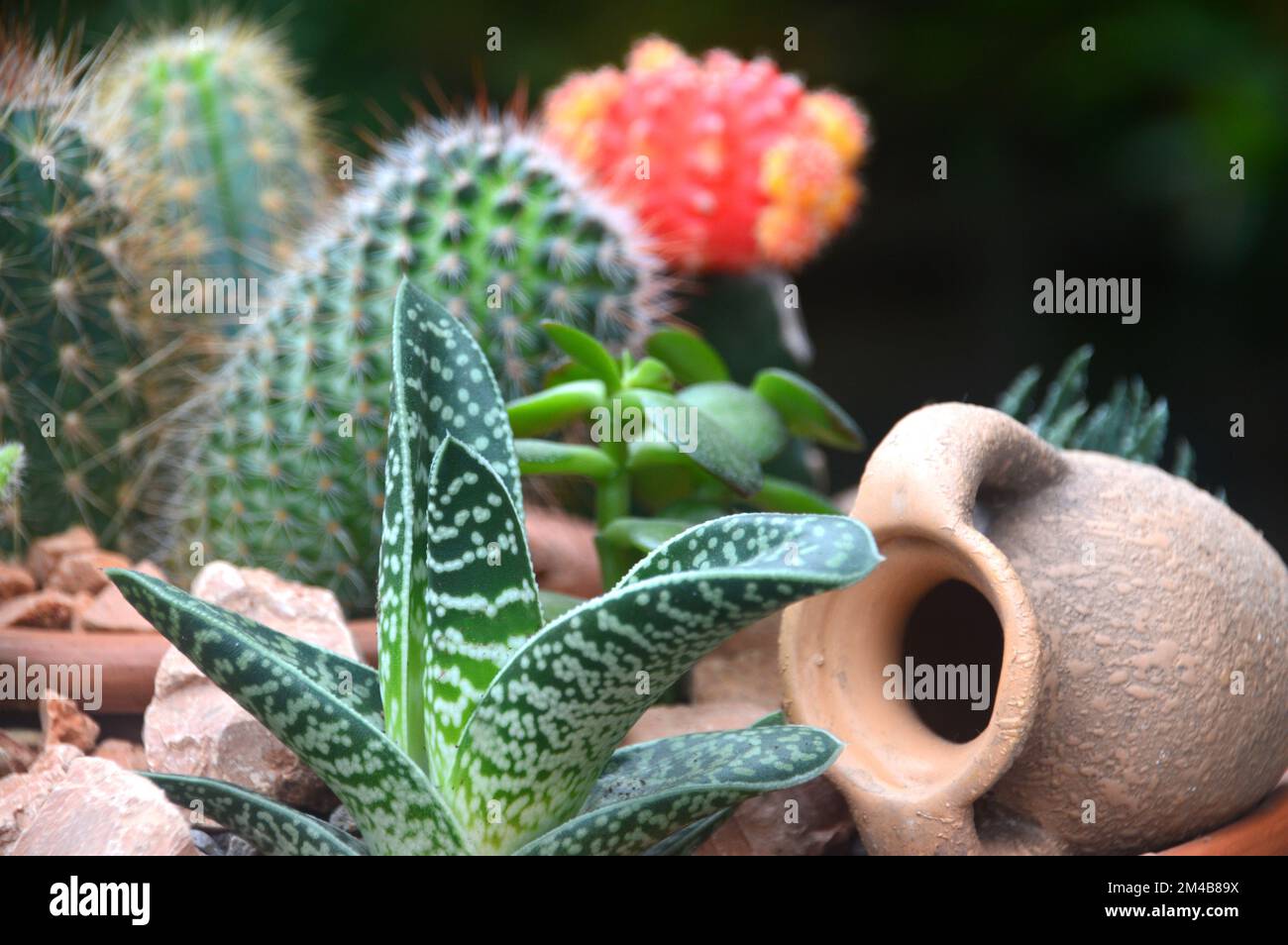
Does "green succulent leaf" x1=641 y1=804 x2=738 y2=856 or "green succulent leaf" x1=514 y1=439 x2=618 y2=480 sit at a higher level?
"green succulent leaf" x1=514 y1=439 x2=618 y2=480

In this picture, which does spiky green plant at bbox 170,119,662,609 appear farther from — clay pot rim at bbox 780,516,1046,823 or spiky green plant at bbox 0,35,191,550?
clay pot rim at bbox 780,516,1046,823

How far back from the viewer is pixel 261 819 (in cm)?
77

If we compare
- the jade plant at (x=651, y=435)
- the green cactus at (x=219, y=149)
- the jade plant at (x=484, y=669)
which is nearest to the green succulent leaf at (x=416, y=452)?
the jade plant at (x=484, y=669)

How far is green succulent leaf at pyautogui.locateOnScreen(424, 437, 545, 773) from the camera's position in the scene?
80cm

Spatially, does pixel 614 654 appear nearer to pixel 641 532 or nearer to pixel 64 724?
pixel 641 532

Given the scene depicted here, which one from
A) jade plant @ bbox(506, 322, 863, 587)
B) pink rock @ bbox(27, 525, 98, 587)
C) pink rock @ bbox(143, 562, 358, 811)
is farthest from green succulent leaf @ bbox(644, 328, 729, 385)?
pink rock @ bbox(27, 525, 98, 587)

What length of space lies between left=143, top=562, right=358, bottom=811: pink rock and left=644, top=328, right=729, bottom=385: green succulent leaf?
0.37 metres

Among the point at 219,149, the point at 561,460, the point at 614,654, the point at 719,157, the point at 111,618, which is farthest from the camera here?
the point at 219,149

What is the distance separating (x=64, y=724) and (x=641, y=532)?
1.49 feet

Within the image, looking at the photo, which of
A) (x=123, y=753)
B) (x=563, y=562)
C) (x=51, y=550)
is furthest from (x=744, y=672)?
(x=51, y=550)

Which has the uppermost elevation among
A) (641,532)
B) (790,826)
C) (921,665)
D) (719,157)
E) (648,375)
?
(719,157)

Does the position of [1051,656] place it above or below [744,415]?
below

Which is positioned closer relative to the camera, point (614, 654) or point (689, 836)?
point (614, 654)
